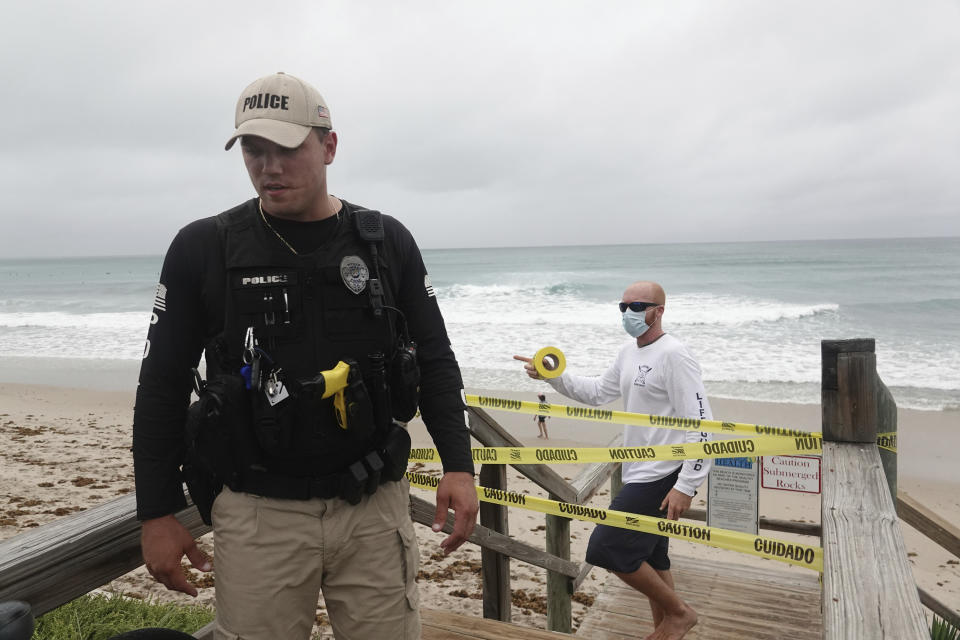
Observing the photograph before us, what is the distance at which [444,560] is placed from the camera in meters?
6.67

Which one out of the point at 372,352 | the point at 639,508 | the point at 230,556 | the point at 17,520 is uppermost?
the point at 372,352

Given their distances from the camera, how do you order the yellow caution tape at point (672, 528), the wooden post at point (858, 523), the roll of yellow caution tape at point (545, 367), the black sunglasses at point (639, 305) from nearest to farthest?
the wooden post at point (858, 523) < the yellow caution tape at point (672, 528) < the roll of yellow caution tape at point (545, 367) < the black sunglasses at point (639, 305)

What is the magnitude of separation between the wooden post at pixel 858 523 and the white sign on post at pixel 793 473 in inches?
41.0

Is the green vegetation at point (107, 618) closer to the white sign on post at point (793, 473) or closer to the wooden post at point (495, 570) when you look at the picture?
the wooden post at point (495, 570)

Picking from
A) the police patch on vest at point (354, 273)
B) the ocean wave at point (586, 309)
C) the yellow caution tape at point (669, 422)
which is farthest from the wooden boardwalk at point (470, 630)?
the ocean wave at point (586, 309)

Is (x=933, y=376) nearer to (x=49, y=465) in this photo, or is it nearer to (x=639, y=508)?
(x=639, y=508)

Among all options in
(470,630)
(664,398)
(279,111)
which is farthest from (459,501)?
(664,398)

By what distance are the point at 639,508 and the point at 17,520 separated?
21.7 feet

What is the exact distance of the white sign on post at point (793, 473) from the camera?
325 cm

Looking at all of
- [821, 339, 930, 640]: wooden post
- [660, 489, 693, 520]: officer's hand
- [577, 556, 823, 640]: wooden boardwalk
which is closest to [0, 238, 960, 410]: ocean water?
[577, 556, 823, 640]: wooden boardwalk

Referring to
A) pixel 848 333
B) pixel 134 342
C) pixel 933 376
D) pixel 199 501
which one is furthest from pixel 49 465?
pixel 848 333

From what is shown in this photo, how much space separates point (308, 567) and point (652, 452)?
2134 mm

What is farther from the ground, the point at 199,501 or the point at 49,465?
the point at 199,501

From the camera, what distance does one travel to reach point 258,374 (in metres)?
1.61
